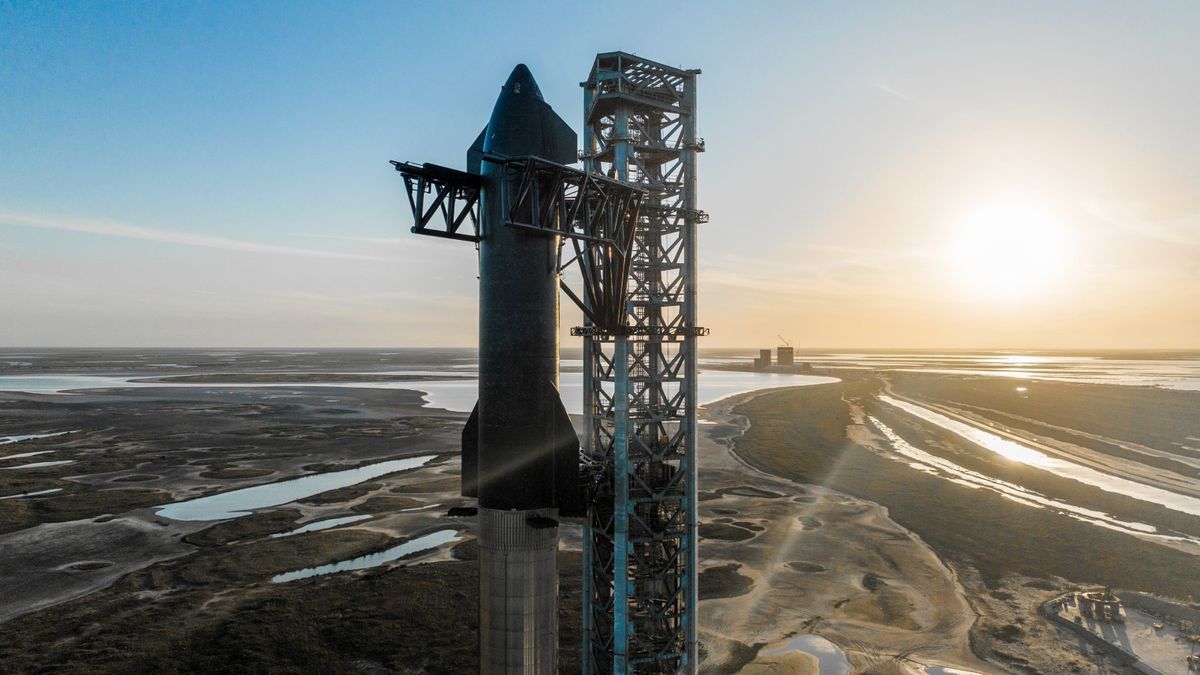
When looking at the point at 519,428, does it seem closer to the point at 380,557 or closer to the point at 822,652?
the point at 822,652

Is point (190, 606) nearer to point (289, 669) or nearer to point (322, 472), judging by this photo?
point (289, 669)

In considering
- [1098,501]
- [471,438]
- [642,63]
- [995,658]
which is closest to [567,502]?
[471,438]

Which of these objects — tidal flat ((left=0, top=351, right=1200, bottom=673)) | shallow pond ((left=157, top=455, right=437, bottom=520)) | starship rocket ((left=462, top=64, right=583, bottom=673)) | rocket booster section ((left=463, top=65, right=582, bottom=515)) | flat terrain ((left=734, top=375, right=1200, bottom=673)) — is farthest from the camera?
shallow pond ((left=157, top=455, right=437, bottom=520))

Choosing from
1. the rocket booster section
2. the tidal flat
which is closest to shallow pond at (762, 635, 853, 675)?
the tidal flat

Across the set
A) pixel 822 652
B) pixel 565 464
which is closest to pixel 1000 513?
pixel 822 652

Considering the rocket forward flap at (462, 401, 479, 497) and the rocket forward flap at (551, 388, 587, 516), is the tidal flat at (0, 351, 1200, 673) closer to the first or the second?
the rocket forward flap at (462, 401, 479, 497)

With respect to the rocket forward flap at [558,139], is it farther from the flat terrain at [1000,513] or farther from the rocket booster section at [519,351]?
the flat terrain at [1000,513]
